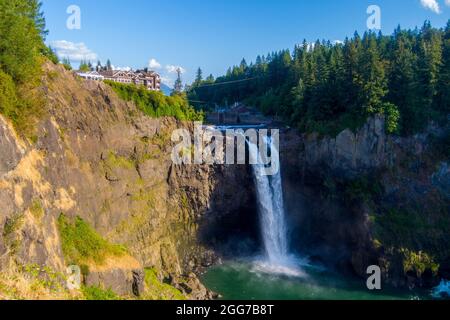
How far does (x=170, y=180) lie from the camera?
37062 mm

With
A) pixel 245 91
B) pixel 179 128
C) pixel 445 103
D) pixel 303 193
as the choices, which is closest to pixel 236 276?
pixel 303 193

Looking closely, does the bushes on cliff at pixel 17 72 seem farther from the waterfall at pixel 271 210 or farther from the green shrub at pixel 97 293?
the waterfall at pixel 271 210

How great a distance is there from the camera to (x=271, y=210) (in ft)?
132

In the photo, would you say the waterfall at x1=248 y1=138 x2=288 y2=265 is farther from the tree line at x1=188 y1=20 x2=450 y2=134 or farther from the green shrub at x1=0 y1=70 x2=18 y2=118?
the green shrub at x1=0 y1=70 x2=18 y2=118

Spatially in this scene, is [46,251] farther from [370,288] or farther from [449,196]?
[449,196]

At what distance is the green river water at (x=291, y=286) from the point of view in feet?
103

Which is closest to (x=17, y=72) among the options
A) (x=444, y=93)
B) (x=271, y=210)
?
(x=271, y=210)

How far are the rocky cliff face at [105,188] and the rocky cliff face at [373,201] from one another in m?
7.40

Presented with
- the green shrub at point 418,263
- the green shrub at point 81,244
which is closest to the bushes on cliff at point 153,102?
the green shrub at point 81,244

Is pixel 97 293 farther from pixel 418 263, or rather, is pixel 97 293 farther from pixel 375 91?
pixel 375 91

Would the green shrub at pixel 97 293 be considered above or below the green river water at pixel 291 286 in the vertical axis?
above

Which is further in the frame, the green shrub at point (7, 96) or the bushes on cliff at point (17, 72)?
the bushes on cliff at point (17, 72)

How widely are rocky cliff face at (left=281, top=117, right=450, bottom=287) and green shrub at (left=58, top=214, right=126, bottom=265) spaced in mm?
21585

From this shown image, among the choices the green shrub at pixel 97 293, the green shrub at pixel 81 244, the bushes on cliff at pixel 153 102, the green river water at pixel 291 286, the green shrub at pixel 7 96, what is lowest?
the green river water at pixel 291 286
